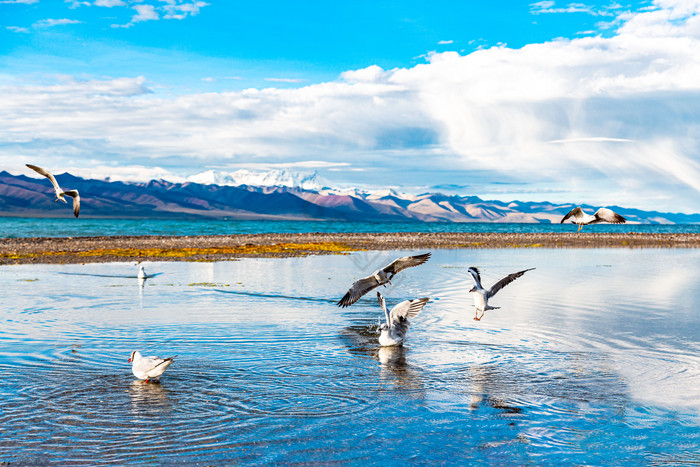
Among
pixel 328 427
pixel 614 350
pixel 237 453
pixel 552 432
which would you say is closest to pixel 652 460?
pixel 552 432

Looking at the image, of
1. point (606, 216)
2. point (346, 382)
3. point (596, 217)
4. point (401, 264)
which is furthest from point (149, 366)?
point (606, 216)

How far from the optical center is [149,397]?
11.4 m

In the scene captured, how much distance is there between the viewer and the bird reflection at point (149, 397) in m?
10.7

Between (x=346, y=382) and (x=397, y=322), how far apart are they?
12.2 ft

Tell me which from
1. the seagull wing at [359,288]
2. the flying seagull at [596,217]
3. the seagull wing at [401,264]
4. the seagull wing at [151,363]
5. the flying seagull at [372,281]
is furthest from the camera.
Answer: the seagull wing at [359,288]

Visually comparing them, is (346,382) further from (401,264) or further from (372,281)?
(401,264)

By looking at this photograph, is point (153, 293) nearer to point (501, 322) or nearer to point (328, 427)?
point (501, 322)

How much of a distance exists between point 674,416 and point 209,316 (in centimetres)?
1387

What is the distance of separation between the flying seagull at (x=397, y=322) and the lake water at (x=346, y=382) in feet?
1.02

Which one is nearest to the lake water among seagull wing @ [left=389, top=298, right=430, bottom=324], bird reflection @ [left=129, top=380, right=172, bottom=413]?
bird reflection @ [left=129, top=380, right=172, bottom=413]

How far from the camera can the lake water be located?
9.00 m

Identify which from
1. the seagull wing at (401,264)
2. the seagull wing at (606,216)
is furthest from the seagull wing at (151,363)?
the seagull wing at (606,216)

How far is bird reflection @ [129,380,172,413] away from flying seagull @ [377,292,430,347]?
554cm

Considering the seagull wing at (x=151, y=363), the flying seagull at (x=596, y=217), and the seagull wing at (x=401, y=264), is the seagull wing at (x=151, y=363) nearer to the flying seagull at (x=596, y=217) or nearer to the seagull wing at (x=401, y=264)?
the seagull wing at (x=401, y=264)
